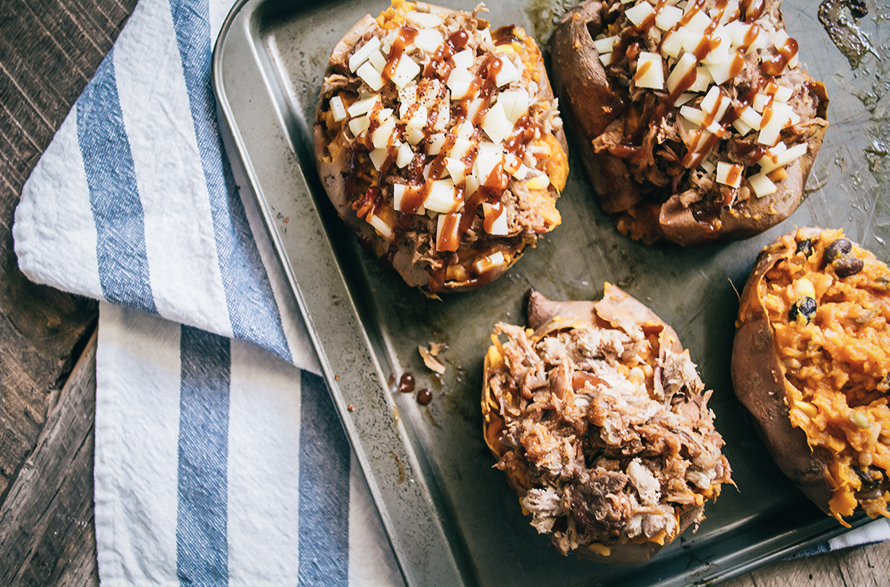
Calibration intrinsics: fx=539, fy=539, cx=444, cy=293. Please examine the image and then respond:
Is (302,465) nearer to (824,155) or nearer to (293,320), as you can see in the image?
(293,320)

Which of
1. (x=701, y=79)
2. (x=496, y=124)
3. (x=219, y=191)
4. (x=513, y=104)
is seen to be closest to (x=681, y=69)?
(x=701, y=79)

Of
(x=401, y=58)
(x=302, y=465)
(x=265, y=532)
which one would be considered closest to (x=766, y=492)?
(x=302, y=465)

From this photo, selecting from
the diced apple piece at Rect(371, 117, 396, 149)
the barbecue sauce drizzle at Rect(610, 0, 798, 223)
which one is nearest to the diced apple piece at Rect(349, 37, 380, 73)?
the diced apple piece at Rect(371, 117, 396, 149)

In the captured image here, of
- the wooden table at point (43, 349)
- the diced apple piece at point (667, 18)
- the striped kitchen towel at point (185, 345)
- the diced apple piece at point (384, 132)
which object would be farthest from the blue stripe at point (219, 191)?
the diced apple piece at point (667, 18)

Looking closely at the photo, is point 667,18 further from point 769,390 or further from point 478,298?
point 769,390

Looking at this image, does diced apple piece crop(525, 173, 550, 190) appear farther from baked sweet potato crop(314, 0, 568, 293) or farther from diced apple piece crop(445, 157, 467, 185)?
diced apple piece crop(445, 157, 467, 185)

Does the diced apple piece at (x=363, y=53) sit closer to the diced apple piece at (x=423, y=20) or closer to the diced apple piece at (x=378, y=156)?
the diced apple piece at (x=423, y=20)

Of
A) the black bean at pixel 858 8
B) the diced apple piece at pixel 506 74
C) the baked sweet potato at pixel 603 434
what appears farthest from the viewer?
the black bean at pixel 858 8
